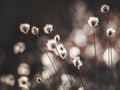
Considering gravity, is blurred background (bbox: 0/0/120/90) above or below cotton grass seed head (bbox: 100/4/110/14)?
below

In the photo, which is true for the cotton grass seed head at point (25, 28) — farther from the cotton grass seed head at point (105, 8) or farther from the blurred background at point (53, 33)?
the blurred background at point (53, 33)

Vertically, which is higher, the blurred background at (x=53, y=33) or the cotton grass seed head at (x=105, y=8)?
the cotton grass seed head at (x=105, y=8)

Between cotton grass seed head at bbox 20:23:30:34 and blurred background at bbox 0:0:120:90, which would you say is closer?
cotton grass seed head at bbox 20:23:30:34

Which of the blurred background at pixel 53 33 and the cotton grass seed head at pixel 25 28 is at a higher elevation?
the cotton grass seed head at pixel 25 28

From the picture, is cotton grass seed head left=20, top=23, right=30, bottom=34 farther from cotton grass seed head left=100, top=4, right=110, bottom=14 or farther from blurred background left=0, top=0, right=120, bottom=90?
blurred background left=0, top=0, right=120, bottom=90

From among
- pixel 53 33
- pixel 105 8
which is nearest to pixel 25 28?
pixel 105 8

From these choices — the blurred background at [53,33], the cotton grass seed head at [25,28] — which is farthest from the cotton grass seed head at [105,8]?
the blurred background at [53,33]

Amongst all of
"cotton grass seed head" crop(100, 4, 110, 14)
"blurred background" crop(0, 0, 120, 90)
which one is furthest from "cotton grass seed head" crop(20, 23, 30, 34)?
"blurred background" crop(0, 0, 120, 90)

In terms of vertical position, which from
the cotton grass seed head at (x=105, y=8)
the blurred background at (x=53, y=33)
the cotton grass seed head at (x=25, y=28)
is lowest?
the blurred background at (x=53, y=33)

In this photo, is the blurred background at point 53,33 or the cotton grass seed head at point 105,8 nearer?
the cotton grass seed head at point 105,8

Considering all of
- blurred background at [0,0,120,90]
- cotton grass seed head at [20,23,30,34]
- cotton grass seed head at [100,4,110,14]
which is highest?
cotton grass seed head at [100,4,110,14]
